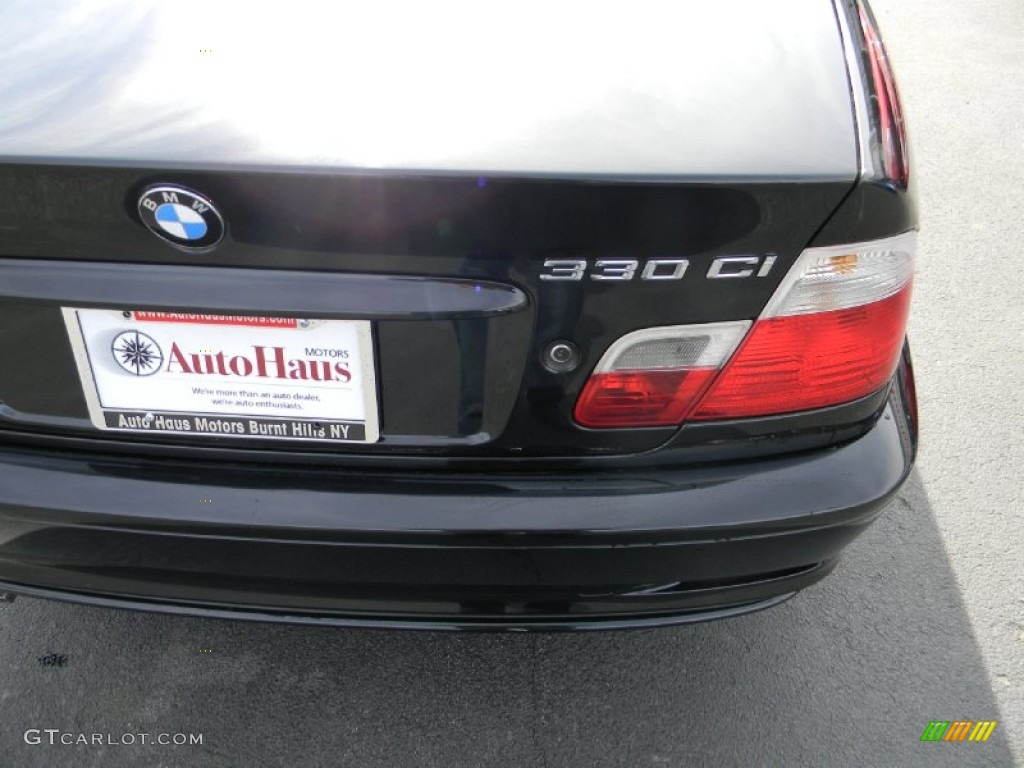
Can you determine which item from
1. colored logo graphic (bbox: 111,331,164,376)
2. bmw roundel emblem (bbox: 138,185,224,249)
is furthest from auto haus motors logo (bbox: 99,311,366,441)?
bmw roundel emblem (bbox: 138,185,224,249)

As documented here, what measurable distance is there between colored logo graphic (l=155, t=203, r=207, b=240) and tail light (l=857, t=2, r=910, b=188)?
0.96m

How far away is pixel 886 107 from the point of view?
5.05 feet

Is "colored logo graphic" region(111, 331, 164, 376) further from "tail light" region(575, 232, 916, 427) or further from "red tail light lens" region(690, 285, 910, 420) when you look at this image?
"red tail light lens" region(690, 285, 910, 420)

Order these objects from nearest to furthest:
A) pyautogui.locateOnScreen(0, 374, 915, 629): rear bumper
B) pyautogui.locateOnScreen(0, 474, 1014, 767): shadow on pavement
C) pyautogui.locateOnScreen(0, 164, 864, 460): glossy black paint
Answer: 1. pyautogui.locateOnScreen(0, 164, 864, 460): glossy black paint
2. pyautogui.locateOnScreen(0, 374, 915, 629): rear bumper
3. pyautogui.locateOnScreen(0, 474, 1014, 767): shadow on pavement

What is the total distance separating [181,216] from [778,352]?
87 cm

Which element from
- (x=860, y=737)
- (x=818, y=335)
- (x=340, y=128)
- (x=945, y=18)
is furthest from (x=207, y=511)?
(x=945, y=18)

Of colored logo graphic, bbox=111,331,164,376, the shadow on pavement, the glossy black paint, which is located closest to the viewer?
the glossy black paint

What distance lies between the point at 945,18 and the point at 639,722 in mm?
5422

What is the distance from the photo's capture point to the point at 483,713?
6.57 feet

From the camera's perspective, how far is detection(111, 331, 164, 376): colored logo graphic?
135 cm

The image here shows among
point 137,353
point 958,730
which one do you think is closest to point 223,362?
point 137,353

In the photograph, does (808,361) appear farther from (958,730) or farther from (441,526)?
(958,730)

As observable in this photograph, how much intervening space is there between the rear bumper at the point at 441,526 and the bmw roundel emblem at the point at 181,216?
0.40 meters

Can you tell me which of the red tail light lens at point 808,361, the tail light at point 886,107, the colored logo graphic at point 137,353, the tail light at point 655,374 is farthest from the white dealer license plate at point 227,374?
the tail light at point 886,107
